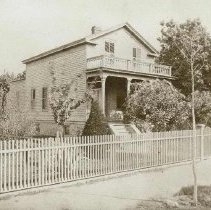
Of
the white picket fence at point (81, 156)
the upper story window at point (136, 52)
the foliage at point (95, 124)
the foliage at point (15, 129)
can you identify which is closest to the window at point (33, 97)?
the upper story window at point (136, 52)

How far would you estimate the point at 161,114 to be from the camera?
21.8m

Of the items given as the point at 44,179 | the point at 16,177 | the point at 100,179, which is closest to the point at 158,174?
the point at 100,179

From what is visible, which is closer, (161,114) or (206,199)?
(206,199)

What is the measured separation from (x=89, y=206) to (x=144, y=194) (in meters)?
2.16

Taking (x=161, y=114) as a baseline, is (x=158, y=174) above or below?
below

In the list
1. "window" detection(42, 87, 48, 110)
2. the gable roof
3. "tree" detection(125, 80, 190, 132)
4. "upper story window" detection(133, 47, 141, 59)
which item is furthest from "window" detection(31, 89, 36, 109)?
"tree" detection(125, 80, 190, 132)

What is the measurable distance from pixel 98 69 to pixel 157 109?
14.4 feet

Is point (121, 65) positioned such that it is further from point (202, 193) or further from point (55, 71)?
point (202, 193)

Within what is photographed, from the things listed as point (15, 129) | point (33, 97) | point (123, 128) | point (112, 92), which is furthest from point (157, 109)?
point (33, 97)

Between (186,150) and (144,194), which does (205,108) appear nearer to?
(186,150)

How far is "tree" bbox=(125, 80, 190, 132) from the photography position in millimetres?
22109

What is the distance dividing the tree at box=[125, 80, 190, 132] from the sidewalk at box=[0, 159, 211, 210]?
7.91m

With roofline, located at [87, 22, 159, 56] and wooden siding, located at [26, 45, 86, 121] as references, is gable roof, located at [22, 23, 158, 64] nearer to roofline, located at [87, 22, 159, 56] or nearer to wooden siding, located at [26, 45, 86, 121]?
roofline, located at [87, 22, 159, 56]

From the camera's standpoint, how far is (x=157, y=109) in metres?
22.2
